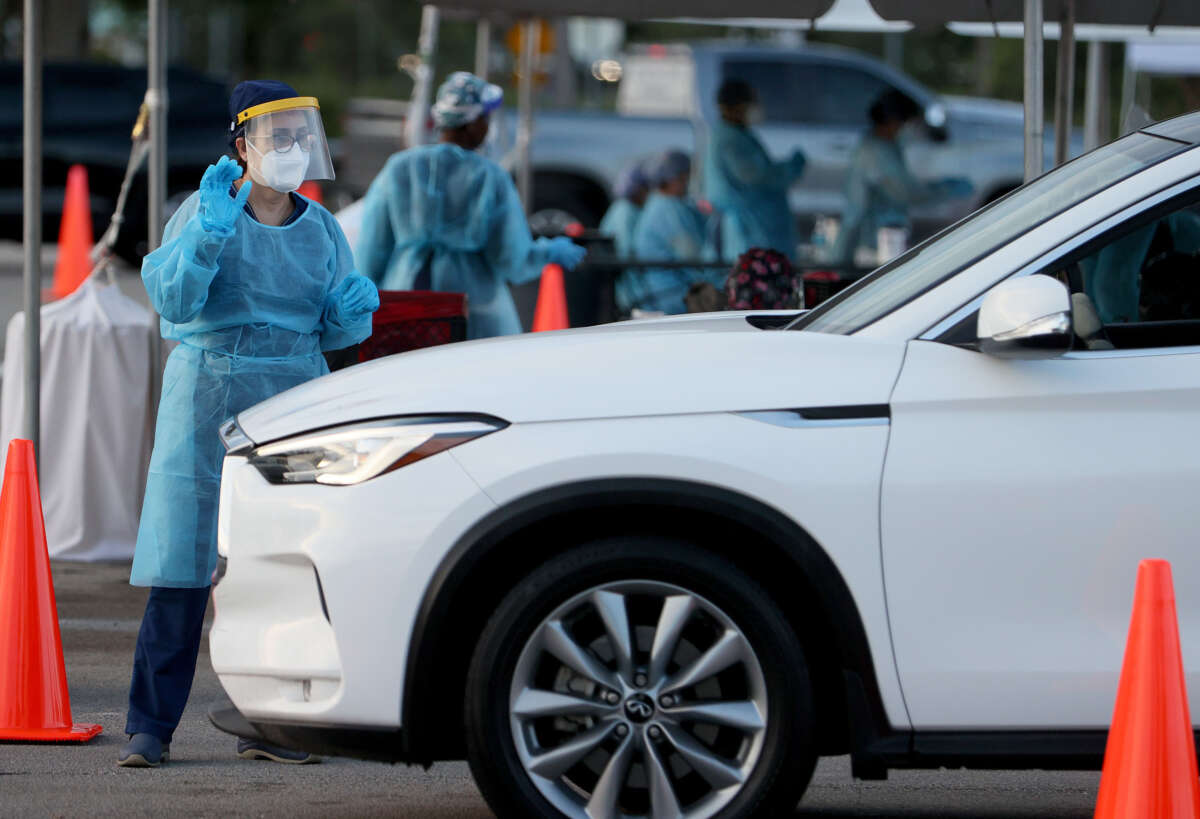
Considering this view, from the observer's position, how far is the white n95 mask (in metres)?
5.02

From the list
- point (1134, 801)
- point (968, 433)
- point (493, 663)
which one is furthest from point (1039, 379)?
point (493, 663)

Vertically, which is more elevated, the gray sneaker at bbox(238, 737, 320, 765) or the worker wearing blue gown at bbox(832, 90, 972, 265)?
the worker wearing blue gown at bbox(832, 90, 972, 265)

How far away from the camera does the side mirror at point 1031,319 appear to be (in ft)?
12.7

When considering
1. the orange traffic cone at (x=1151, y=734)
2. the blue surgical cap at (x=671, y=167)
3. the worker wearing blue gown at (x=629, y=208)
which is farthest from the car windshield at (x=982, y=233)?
the worker wearing blue gown at (x=629, y=208)

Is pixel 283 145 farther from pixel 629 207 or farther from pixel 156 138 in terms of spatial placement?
pixel 629 207

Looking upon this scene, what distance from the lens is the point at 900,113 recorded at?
13.6 m

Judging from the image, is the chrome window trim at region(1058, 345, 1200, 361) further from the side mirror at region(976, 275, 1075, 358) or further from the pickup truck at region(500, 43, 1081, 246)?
the pickup truck at region(500, 43, 1081, 246)

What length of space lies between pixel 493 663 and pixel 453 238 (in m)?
4.08

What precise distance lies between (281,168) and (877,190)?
9.37m

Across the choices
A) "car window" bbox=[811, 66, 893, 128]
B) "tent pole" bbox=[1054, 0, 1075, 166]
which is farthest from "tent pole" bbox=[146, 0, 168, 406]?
"car window" bbox=[811, 66, 893, 128]

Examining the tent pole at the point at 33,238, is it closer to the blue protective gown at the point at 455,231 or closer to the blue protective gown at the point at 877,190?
the blue protective gown at the point at 455,231

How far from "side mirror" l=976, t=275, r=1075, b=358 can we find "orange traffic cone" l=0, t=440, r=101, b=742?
108 inches

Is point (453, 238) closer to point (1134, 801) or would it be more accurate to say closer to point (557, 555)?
point (557, 555)

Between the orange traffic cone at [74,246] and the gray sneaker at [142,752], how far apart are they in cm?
1142
